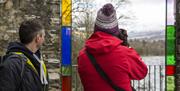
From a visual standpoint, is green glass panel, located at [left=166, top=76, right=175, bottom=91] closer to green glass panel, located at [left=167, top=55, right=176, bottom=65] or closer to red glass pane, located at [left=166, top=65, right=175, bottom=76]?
red glass pane, located at [left=166, top=65, right=175, bottom=76]

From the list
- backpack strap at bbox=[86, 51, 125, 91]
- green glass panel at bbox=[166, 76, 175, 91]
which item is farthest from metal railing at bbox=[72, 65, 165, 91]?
backpack strap at bbox=[86, 51, 125, 91]

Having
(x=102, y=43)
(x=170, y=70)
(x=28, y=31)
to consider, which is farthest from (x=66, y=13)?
(x=102, y=43)

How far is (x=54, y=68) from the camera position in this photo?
7980 millimetres

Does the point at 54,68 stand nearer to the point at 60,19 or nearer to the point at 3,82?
the point at 60,19

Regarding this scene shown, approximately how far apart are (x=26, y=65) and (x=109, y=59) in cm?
61

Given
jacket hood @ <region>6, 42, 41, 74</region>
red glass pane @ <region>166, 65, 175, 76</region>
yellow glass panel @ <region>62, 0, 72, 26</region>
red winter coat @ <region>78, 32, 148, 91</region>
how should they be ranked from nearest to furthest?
red winter coat @ <region>78, 32, 148, 91</region>, jacket hood @ <region>6, 42, 41, 74</region>, red glass pane @ <region>166, 65, 175, 76</region>, yellow glass panel @ <region>62, 0, 72, 26</region>

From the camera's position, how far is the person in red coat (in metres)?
2.97

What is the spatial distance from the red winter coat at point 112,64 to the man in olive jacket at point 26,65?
39cm

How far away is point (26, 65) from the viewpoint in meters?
3.16

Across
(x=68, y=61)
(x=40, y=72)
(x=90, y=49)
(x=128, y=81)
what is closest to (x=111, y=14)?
(x=90, y=49)

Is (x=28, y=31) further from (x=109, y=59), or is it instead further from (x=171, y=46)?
(x=171, y=46)

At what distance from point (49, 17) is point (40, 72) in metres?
4.70

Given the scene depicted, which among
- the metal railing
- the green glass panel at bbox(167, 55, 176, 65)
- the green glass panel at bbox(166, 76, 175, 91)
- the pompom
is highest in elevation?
the pompom

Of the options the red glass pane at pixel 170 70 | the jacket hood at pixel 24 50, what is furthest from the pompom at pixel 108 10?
the red glass pane at pixel 170 70
